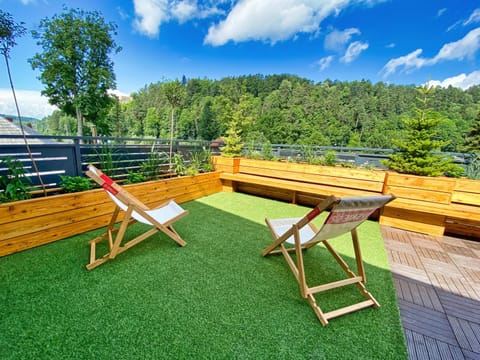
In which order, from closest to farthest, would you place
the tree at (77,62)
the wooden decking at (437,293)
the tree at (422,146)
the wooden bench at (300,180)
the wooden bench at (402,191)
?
the wooden decking at (437,293) → the wooden bench at (402,191) → the tree at (422,146) → the wooden bench at (300,180) → the tree at (77,62)

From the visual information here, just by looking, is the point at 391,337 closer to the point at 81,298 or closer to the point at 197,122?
the point at 81,298

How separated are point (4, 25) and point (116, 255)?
263cm

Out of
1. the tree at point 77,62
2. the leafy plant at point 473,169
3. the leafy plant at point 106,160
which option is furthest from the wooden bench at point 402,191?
the tree at point 77,62

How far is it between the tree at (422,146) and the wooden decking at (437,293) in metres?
1.03

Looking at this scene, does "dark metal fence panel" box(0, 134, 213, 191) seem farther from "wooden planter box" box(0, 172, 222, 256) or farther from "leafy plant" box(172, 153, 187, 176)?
"wooden planter box" box(0, 172, 222, 256)

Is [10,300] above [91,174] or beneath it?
beneath

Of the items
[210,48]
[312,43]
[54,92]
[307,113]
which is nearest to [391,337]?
[210,48]

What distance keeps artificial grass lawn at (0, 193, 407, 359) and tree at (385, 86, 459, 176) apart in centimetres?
173

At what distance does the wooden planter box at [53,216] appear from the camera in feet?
6.86

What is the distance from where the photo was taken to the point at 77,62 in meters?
15.8

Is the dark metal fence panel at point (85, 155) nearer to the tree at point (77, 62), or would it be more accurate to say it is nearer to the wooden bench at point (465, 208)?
the wooden bench at point (465, 208)

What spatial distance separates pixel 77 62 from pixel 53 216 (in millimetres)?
18952

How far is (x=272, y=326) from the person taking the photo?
56.6 inches

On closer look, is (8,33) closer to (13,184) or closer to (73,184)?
(13,184)
